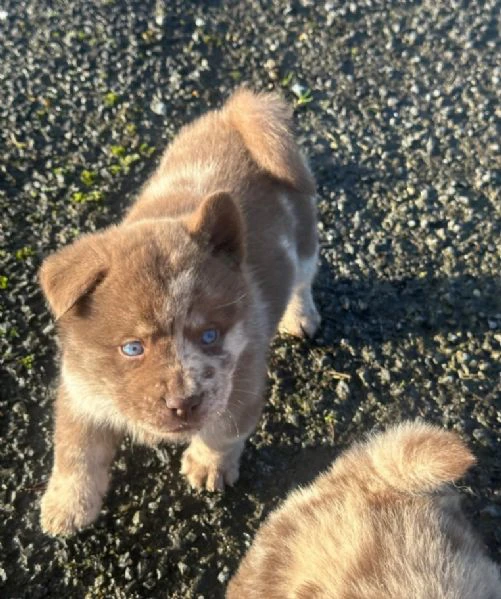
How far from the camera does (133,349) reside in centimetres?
267

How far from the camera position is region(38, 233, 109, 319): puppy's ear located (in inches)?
103

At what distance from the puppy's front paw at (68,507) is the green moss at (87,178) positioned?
220 centimetres

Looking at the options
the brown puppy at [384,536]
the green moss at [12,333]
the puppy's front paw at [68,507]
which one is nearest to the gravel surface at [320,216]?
the green moss at [12,333]

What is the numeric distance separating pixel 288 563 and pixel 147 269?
3.95ft

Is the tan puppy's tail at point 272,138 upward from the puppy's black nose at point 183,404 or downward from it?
upward

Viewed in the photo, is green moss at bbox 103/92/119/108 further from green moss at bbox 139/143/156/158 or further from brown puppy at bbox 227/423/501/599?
brown puppy at bbox 227/423/501/599

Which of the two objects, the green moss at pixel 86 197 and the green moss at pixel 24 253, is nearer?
the green moss at pixel 24 253

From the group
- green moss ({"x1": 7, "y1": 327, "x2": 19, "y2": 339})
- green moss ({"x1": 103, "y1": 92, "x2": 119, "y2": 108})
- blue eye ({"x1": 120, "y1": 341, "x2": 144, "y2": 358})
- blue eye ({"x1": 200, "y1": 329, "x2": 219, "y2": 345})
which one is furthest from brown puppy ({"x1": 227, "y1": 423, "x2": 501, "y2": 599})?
green moss ({"x1": 103, "y1": 92, "x2": 119, "y2": 108})

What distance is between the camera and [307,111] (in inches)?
210

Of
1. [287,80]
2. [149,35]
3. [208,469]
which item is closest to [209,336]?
[208,469]

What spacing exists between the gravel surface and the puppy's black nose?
3.81ft

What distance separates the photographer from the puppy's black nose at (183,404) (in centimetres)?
258

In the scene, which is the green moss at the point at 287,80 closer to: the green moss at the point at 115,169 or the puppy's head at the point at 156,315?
the green moss at the point at 115,169

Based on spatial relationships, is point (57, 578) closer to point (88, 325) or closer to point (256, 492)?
point (256, 492)
